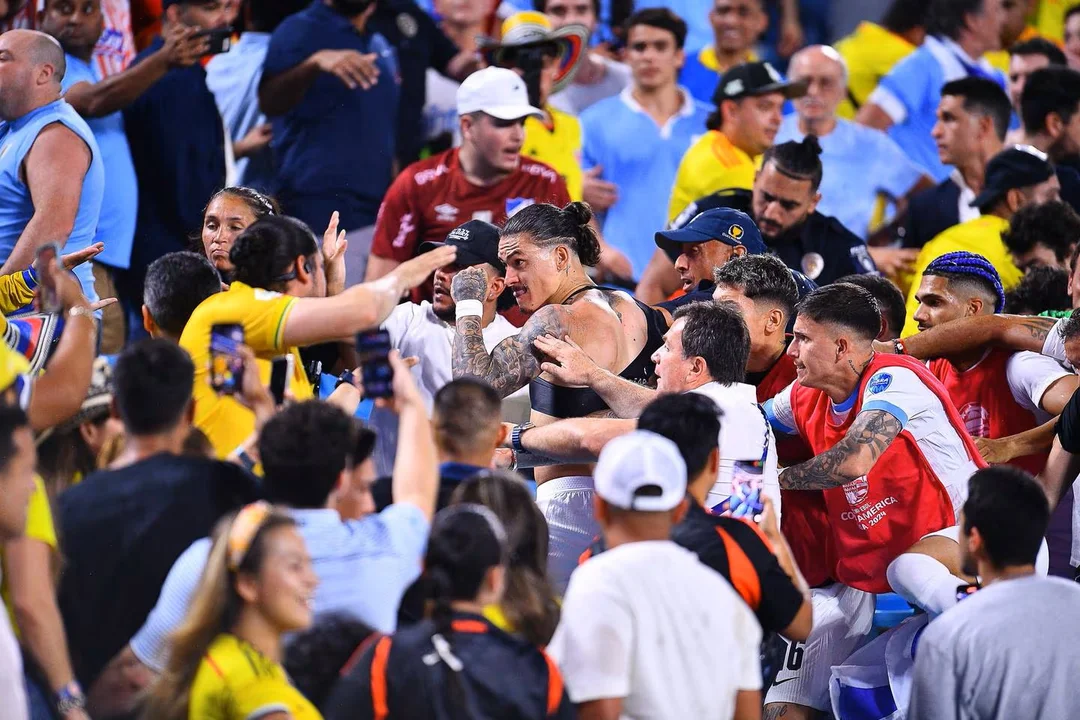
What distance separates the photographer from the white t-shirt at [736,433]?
16.9 ft

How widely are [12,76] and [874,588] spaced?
4.03 m

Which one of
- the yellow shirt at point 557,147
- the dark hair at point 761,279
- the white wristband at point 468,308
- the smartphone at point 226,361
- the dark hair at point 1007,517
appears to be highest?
the smartphone at point 226,361

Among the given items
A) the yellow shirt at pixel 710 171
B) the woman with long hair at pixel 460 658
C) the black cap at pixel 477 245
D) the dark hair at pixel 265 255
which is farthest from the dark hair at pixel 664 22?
the woman with long hair at pixel 460 658

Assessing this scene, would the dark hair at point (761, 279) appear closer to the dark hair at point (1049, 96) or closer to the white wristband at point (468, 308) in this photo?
the white wristband at point (468, 308)

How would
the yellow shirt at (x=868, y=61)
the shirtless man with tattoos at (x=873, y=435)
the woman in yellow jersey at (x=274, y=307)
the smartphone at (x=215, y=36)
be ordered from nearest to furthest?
the woman in yellow jersey at (x=274, y=307), the shirtless man with tattoos at (x=873, y=435), the smartphone at (x=215, y=36), the yellow shirt at (x=868, y=61)

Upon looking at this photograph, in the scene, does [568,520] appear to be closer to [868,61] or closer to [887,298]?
[887,298]

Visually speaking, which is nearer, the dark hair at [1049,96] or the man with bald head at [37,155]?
the man with bald head at [37,155]

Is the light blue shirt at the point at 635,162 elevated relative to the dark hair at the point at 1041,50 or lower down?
lower down

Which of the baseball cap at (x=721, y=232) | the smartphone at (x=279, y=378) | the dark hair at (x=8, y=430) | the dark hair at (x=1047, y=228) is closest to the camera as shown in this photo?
the dark hair at (x=8, y=430)

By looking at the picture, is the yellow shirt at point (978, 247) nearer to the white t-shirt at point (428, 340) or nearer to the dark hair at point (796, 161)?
the dark hair at point (796, 161)

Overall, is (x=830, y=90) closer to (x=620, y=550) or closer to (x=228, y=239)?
(x=228, y=239)

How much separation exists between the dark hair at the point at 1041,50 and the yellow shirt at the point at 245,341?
7.35 metres

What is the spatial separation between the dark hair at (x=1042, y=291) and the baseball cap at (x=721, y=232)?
4.34ft

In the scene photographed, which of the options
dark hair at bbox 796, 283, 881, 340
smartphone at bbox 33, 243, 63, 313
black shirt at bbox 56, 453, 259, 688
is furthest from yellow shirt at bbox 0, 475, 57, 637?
dark hair at bbox 796, 283, 881, 340
